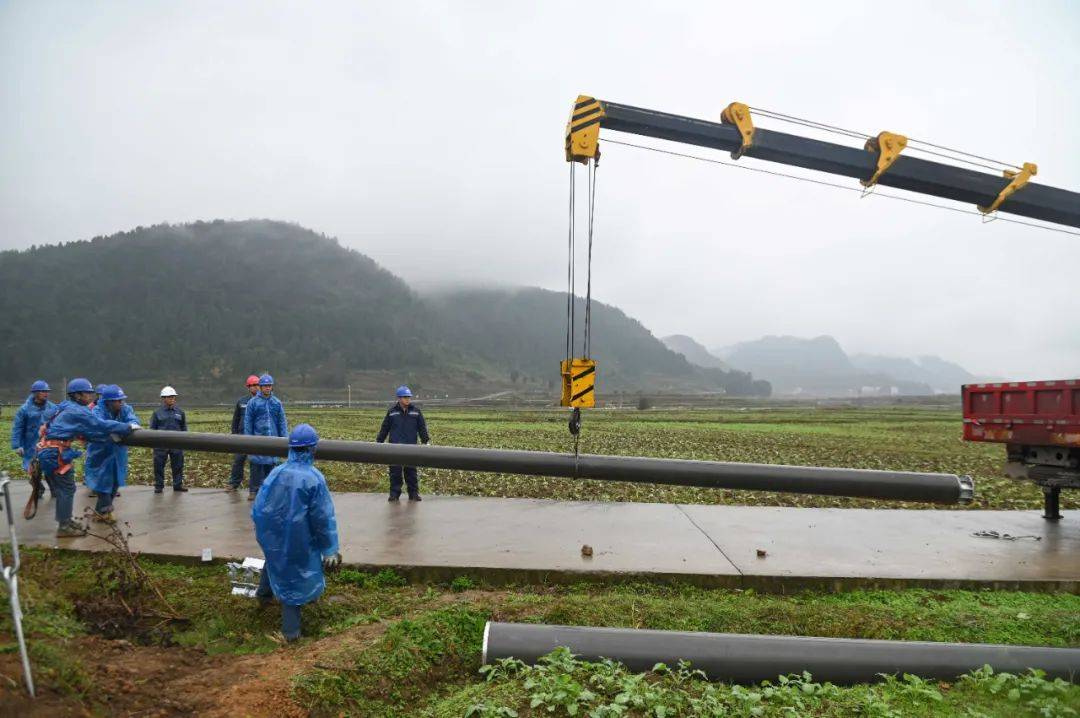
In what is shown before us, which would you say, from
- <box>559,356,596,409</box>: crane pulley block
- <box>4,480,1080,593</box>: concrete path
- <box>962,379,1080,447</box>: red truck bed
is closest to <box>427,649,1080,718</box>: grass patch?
<box>4,480,1080,593</box>: concrete path

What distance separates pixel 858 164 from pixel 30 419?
1303 centimetres

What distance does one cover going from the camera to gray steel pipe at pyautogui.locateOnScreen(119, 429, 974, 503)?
5.73 meters

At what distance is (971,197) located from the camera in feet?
32.2

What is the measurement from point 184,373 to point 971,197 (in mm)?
125977

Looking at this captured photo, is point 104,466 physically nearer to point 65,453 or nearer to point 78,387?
point 65,453

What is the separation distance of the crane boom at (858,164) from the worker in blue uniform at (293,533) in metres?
6.78

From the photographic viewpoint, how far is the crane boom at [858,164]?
9211 mm

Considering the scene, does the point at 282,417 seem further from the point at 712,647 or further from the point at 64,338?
the point at 64,338

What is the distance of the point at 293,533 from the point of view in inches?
170

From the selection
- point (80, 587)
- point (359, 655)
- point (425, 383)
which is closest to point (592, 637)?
point (359, 655)

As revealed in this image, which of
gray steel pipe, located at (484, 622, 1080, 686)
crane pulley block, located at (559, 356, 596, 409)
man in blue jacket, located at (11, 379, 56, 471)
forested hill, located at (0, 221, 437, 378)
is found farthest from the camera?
forested hill, located at (0, 221, 437, 378)

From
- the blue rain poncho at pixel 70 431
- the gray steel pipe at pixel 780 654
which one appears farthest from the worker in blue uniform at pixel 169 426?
the gray steel pipe at pixel 780 654

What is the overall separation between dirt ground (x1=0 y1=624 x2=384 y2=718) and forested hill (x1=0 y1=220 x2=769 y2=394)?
11176 cm

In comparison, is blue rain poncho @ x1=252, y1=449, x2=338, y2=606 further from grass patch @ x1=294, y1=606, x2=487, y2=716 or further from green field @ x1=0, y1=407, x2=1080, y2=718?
grass patch @ x1=294, y1=606, x2=487, y2=716
